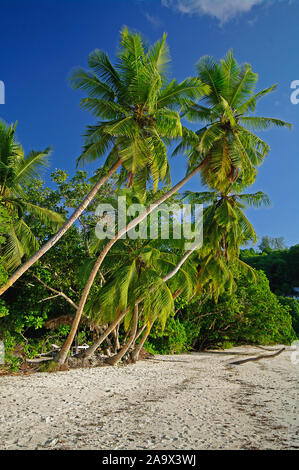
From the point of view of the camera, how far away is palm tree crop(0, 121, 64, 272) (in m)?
10.3

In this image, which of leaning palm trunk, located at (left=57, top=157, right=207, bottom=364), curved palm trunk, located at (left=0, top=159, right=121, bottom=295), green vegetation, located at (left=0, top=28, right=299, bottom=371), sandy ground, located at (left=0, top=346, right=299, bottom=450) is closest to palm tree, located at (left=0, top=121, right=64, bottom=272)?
green vegetation, located at (left=0, top=28, right=299, bottom=371)

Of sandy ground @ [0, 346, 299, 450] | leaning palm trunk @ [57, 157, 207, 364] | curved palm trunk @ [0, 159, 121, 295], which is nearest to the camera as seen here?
sandy ground @ [0, 346, 299, 450]

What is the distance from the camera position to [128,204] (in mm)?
11992

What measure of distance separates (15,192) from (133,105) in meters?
5.01

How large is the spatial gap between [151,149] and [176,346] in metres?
12.3

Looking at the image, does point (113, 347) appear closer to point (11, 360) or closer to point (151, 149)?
point (11, 360)

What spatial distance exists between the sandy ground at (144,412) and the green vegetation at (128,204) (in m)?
2.43

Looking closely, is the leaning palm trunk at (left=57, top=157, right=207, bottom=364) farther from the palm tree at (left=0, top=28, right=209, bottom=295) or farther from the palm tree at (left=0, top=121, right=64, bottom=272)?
the palm tree at (left=0, top=121, right=64, bottom=272)

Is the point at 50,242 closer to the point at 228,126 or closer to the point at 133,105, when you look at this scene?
the point at 133,105

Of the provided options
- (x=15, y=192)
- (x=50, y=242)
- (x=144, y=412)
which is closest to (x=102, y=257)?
(x=50, y=242)

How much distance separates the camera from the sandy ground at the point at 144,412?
411cm

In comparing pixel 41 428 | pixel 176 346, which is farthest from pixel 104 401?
pixel 176 346

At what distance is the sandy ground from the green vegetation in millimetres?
2434

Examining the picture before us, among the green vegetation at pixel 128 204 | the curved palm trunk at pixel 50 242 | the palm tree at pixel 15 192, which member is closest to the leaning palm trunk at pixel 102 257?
the green vegetation at pixel 128 204
